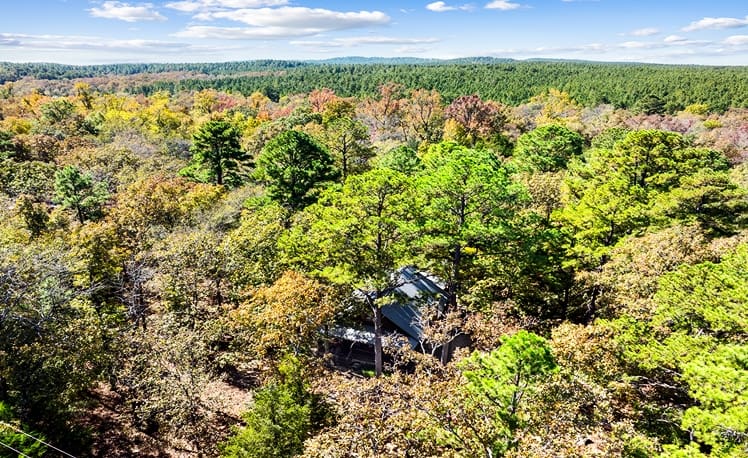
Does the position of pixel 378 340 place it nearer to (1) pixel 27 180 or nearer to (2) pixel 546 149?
(2) pixel 546 149

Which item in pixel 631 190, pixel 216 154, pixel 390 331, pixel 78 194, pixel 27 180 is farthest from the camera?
pixel 216 154

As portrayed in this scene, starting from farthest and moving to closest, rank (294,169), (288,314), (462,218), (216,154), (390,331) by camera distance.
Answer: (216,154) < (294,169) < (390,331) < (462,218) < (288,314)

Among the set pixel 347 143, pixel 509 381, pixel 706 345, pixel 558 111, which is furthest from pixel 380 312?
pixel 558 111

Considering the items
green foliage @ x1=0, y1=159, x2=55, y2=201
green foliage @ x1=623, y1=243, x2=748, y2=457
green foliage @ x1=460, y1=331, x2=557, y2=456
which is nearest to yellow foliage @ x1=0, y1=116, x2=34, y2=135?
green foliage @ x1=0, y1=159, x2=55, y2=201

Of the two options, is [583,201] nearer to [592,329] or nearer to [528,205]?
[528,205]

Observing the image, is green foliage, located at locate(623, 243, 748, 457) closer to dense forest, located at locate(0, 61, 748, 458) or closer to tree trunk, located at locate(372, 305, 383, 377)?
dense forest, located at locate(0, 61, 748, 458)

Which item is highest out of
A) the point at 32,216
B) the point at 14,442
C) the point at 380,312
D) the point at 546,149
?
the point at 546,149

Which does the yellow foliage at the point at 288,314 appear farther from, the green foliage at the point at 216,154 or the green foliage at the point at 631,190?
the green foliage at the point at 216,154
